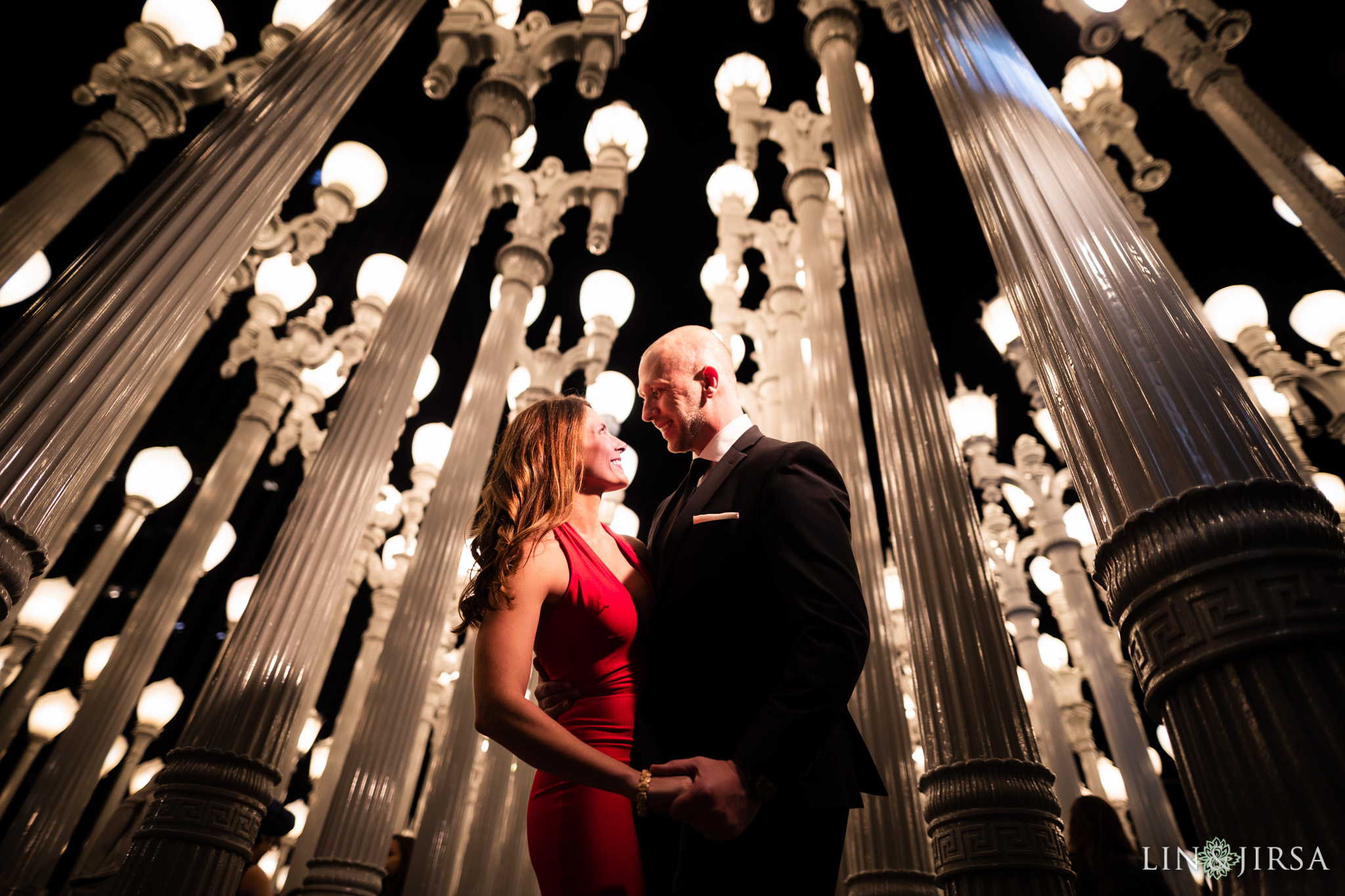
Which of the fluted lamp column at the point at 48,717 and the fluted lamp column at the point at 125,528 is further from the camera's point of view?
the fluted lamp column at the point at 48,717

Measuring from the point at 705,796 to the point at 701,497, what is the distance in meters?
0.84

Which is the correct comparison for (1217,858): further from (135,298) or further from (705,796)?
(135,298)

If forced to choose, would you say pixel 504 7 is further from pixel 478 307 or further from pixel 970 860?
pixel 478 307

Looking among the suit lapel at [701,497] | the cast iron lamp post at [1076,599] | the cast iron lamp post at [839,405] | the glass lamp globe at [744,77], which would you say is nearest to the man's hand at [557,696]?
the suit lapel at [701,497]

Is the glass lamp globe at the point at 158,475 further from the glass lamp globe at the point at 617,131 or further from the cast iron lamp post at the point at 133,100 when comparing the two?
the glass lamp globe at the point at 617,131

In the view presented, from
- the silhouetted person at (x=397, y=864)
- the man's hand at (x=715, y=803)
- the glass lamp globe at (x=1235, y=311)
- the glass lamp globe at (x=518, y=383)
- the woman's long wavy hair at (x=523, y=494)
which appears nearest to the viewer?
the man's hand at (x=715, y=803)

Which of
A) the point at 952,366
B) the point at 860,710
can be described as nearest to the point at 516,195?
the point at 860,710

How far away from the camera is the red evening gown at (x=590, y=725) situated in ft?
5.53

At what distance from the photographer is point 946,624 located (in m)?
3.33

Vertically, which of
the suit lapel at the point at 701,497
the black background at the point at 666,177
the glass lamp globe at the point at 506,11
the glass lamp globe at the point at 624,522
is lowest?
the suit lapel at the point at 701,497

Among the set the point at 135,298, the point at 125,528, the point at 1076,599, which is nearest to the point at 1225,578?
the point at 135,298

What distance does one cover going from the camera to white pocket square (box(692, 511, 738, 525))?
195 centimetres

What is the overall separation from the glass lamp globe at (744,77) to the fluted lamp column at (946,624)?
12.5ft

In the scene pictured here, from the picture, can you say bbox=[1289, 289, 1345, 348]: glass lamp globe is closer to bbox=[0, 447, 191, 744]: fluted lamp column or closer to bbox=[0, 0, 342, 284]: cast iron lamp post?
bbox=[0, 0, 342, 284]: cast iron lamp post
